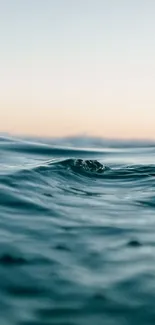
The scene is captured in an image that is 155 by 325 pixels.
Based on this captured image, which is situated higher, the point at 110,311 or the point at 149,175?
the point at 149,175

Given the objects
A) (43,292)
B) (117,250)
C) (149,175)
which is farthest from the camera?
(149,175)

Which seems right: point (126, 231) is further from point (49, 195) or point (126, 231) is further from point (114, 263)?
point (49, 195)

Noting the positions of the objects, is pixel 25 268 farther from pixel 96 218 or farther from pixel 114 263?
pixel 96 218

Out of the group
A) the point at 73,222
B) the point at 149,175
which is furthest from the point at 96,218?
the point at 149,175

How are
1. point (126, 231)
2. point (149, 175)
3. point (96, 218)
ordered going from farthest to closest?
point (149, 175)
point (96, 218)
point (126, 231)

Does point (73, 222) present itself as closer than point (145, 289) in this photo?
No

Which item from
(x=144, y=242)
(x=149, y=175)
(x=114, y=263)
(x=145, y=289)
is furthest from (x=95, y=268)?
(x=149, y=175)
